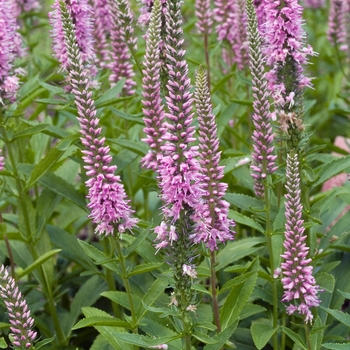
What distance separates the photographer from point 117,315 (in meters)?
5.89

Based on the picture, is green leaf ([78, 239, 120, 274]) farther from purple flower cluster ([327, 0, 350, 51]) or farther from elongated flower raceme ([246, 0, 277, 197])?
purple flower cluster ([327, 0, 350, 51])

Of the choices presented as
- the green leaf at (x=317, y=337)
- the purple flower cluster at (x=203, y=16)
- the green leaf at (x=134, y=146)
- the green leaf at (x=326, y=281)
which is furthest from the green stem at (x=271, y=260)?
the purple flower cluster at (x=203, y=16)

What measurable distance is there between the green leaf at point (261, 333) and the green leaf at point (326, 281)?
1.73 ft

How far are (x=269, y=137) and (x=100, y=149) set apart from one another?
134cm

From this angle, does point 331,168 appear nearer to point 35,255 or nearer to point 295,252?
point 295,252

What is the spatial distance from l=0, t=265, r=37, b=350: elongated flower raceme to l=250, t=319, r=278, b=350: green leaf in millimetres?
1640

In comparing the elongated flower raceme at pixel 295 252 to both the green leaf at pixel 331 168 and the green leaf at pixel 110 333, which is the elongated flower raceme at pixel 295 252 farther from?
the green leaf at pixel 110 333

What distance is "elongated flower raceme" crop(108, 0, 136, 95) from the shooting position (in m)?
5.70

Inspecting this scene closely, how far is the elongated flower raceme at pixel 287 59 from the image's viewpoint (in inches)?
191

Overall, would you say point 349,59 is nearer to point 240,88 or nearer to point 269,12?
point 240,88

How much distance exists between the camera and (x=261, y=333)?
4977mm

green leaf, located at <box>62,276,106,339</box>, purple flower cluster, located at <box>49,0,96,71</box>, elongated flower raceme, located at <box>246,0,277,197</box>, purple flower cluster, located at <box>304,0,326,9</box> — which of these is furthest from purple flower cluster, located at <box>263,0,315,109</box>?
purple flower cluster, located at <box>304,0,326,9</box>

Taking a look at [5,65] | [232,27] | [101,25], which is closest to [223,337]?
[5,65]

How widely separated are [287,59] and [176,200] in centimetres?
177
